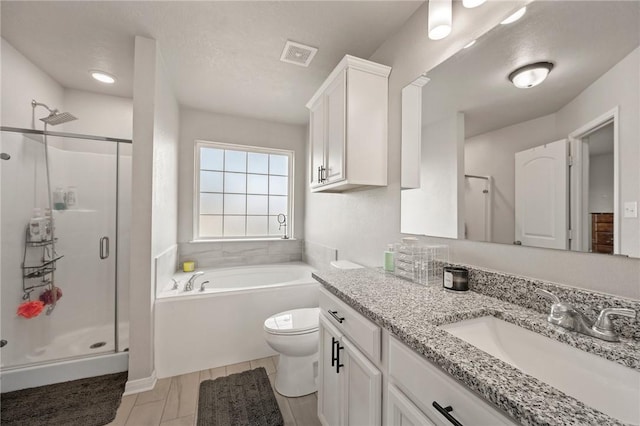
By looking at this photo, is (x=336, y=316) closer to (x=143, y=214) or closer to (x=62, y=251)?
(x=143, y=214)

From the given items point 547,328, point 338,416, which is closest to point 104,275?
point 338,416

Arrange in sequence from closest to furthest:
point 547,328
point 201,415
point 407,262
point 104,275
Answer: point 547,328 < point 407,262 < point 201,415 < point 104,275

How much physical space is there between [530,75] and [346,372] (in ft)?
4.80

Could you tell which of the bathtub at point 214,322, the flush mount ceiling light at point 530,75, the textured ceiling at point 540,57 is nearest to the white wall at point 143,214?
the bathtub at point 214,322

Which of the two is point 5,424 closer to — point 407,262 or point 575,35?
point 407,262

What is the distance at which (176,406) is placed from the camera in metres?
1.63

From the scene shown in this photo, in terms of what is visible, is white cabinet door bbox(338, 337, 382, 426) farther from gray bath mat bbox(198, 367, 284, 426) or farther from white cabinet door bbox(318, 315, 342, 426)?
gray bath mat bbox(198, 367, 284, 426)

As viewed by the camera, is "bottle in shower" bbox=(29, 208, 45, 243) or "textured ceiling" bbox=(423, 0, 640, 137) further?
"bottle in shower" bbox=(29, 208, 45, 243)

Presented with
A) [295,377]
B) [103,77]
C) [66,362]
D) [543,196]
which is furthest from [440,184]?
[103,77]

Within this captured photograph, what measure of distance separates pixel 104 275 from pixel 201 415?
5.67 feet

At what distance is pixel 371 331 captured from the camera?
0.92 metres

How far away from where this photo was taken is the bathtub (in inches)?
77.2

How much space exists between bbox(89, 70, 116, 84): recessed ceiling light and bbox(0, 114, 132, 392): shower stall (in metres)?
0.51

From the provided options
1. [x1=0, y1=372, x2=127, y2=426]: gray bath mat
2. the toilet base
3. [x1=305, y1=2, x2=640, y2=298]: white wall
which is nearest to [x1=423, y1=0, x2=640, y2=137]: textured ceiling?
[x1=305, y1=2, x2=640, y2=298]: white wall
